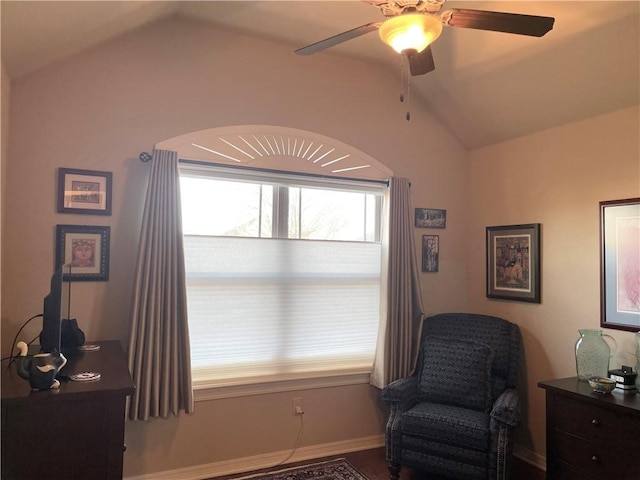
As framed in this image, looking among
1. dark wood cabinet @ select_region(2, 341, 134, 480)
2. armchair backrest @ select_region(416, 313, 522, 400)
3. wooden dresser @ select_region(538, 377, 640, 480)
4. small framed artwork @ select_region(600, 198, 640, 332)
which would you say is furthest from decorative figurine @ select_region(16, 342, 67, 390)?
small framed artwork @ select_region(600, 198, 640, 332)

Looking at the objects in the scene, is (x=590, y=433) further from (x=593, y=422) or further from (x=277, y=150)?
(x=277, y=150)

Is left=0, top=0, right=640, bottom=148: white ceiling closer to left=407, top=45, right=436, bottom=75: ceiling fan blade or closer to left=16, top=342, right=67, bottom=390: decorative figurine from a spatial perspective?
left=407, top=45, right=436, bottom=75: ceiling fan blade

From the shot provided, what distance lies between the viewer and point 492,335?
10.8 ft

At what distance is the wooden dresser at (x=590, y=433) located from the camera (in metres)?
2.27

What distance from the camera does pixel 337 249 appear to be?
3.44 m

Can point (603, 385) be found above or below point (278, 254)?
below

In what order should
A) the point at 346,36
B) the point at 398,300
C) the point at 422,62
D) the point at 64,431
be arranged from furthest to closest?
the point at 398,300 → the point at 422,62 → the point at 346,36 → the point at 64,431

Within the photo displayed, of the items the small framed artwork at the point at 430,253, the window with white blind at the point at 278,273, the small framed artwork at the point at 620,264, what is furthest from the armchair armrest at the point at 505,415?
the small framed artwork at the point at 430,253

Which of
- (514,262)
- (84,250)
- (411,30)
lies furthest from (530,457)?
(84,250)

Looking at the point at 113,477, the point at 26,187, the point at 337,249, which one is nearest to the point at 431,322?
the point at 337,249

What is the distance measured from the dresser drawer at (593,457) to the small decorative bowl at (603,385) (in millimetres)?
280

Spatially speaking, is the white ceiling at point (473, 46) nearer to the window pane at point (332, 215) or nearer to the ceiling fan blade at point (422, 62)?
the ceiling fan blade at point (422, 62)

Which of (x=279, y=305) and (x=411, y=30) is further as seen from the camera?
(x=279, y=305)

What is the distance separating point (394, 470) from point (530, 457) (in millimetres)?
1120
